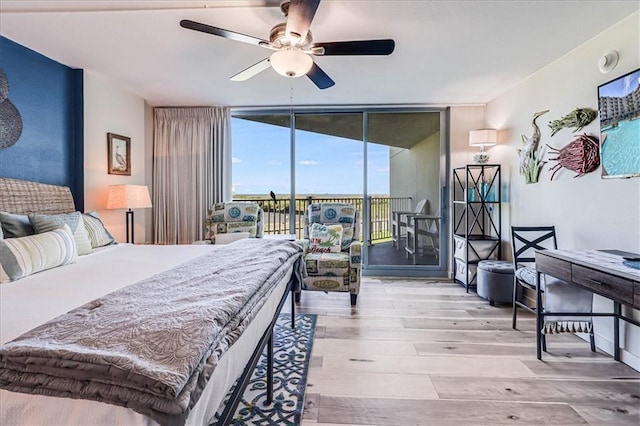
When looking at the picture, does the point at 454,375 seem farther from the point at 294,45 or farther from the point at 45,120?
the point at 45,120

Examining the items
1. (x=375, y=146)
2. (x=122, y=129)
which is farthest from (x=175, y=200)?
(x=375, y=146)

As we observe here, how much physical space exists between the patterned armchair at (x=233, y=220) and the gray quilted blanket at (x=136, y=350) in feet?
10.0

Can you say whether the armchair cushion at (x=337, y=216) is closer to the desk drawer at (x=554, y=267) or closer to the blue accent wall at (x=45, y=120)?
the desk drawer at (x=554, y=267)

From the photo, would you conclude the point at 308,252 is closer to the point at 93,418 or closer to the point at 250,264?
the point at 250,264

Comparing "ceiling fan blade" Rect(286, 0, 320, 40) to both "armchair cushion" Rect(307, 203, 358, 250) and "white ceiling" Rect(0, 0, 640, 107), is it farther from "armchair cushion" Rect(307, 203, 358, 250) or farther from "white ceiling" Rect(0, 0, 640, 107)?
"armchair cushion" Rect(307, 203, 358, 250)

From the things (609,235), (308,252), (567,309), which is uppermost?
(609,235)

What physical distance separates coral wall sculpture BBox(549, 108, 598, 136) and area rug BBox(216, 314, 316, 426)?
2.99m

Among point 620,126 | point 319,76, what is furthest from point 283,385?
point 620,126

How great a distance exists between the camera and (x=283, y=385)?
6.65ft

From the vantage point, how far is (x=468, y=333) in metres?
2.82

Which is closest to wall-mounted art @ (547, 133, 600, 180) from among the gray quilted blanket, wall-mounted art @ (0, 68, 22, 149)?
the gray quilted blanket

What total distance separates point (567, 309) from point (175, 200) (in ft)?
15.7

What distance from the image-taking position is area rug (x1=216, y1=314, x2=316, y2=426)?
1741 millimetres

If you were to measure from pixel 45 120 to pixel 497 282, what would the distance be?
4.94m
